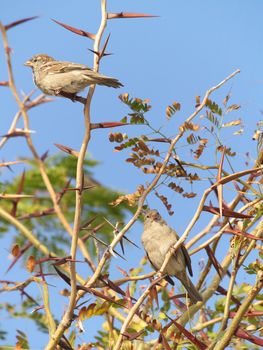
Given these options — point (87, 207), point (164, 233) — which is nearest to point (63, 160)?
point (87, 207)

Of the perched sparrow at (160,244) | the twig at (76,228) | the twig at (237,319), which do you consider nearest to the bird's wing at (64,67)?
the perched sparrow at (160,244)

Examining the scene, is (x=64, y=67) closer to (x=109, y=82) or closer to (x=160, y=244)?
(x=109, y=82)

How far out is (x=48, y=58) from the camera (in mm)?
6512

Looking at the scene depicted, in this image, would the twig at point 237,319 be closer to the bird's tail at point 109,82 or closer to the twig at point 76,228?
the twig at point 76,228

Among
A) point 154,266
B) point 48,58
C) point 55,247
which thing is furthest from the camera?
point 55,247

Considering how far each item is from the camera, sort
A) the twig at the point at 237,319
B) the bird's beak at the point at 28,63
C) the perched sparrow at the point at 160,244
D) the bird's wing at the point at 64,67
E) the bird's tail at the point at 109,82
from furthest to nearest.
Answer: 1. the bird's beak at the point at 28,63
2. the bird's wing at the point at 64,67
3. the perched sparrow at the point at 160,244
4. the bird's tail at the point at 109,82
5. the twig at the point at 237,319

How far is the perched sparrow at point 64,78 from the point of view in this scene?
14.9 ft

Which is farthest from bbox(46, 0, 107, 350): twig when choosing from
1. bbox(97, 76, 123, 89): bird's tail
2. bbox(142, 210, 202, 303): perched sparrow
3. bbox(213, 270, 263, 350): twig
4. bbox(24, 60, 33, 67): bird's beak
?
bbox(24, 60, 33, 67): bird's beak

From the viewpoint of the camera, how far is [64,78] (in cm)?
513

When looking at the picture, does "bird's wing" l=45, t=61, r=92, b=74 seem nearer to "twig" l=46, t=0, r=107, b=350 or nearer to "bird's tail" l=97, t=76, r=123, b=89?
"bird's tail" l=97, t=76, r=123, b=89

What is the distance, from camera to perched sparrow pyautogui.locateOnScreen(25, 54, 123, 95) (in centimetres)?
454

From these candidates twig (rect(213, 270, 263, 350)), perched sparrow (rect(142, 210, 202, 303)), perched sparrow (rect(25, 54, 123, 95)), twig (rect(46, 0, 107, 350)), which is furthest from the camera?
perched sparrow (rect(142, 210, 202, 303))

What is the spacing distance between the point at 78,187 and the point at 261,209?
0.98 metres

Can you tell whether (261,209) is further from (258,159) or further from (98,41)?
(98,41)
